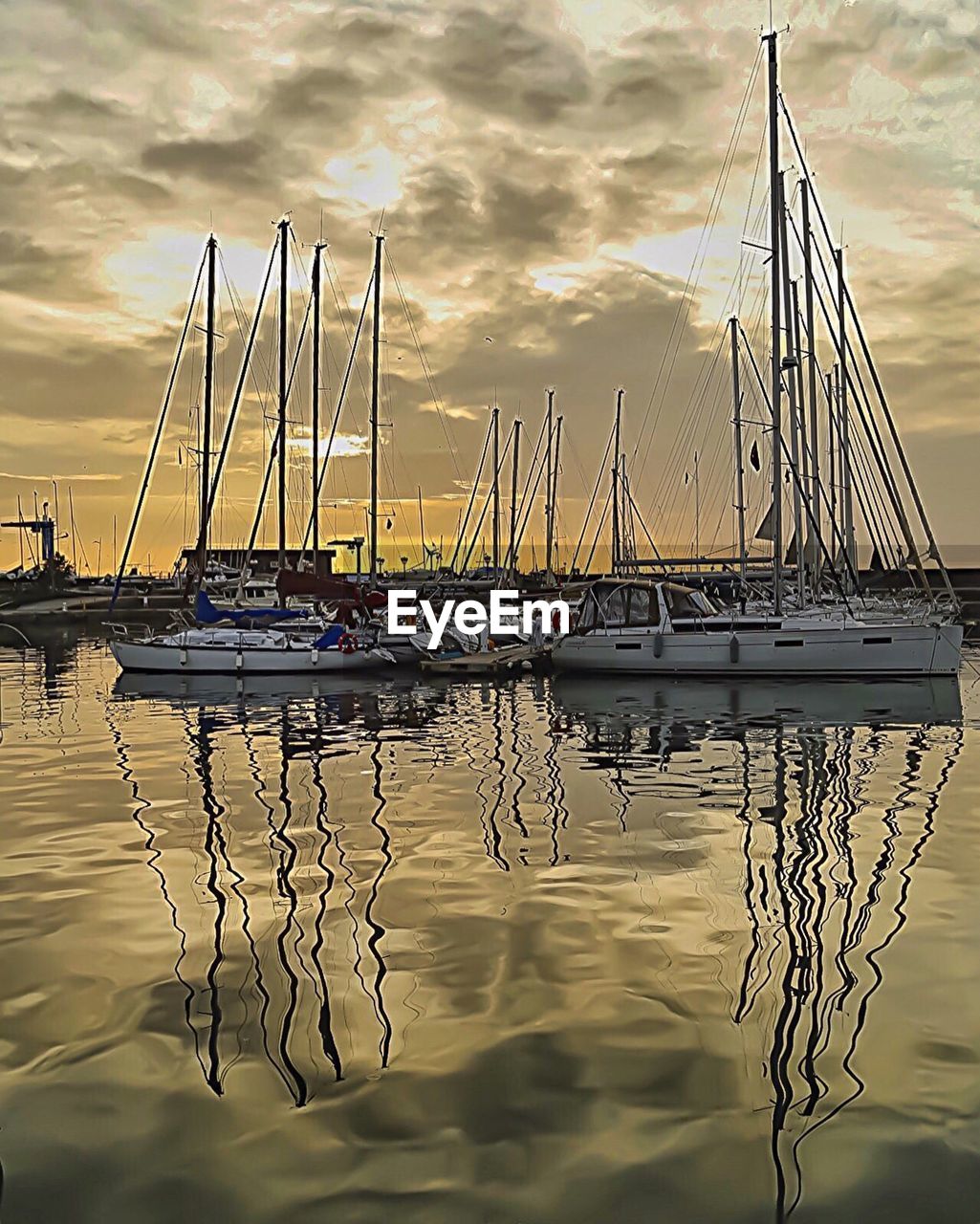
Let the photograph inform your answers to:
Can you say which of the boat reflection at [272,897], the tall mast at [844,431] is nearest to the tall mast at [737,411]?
the tall mast at [844,431]

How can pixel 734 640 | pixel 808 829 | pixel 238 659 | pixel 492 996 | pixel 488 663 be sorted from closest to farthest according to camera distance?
pixel 492 996
pixel 808 829
pixel 734 640
pixel 238 659
pixel 488 663

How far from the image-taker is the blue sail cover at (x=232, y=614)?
34031 mm

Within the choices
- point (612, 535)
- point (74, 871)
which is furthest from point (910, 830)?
point (612, 535)

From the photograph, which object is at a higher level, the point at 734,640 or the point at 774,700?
the point at 734,640

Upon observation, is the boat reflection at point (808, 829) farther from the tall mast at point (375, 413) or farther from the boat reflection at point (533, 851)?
the tall mast at point (375, 413)

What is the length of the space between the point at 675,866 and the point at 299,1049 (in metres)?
5.09

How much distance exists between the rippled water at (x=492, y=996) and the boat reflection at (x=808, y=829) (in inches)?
1.6

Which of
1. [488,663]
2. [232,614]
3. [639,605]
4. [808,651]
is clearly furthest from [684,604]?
[232,614]

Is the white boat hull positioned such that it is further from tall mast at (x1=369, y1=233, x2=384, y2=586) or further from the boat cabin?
tall mast at (x1=369, y1=233, x2=384, y2=586)

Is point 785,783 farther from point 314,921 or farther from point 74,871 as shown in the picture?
point 74,871

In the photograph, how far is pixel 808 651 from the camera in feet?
93.7

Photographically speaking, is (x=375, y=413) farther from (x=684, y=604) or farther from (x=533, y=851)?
(x=533, y=851)

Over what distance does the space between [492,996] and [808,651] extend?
76.1 feet

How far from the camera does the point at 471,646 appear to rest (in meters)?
36.5
